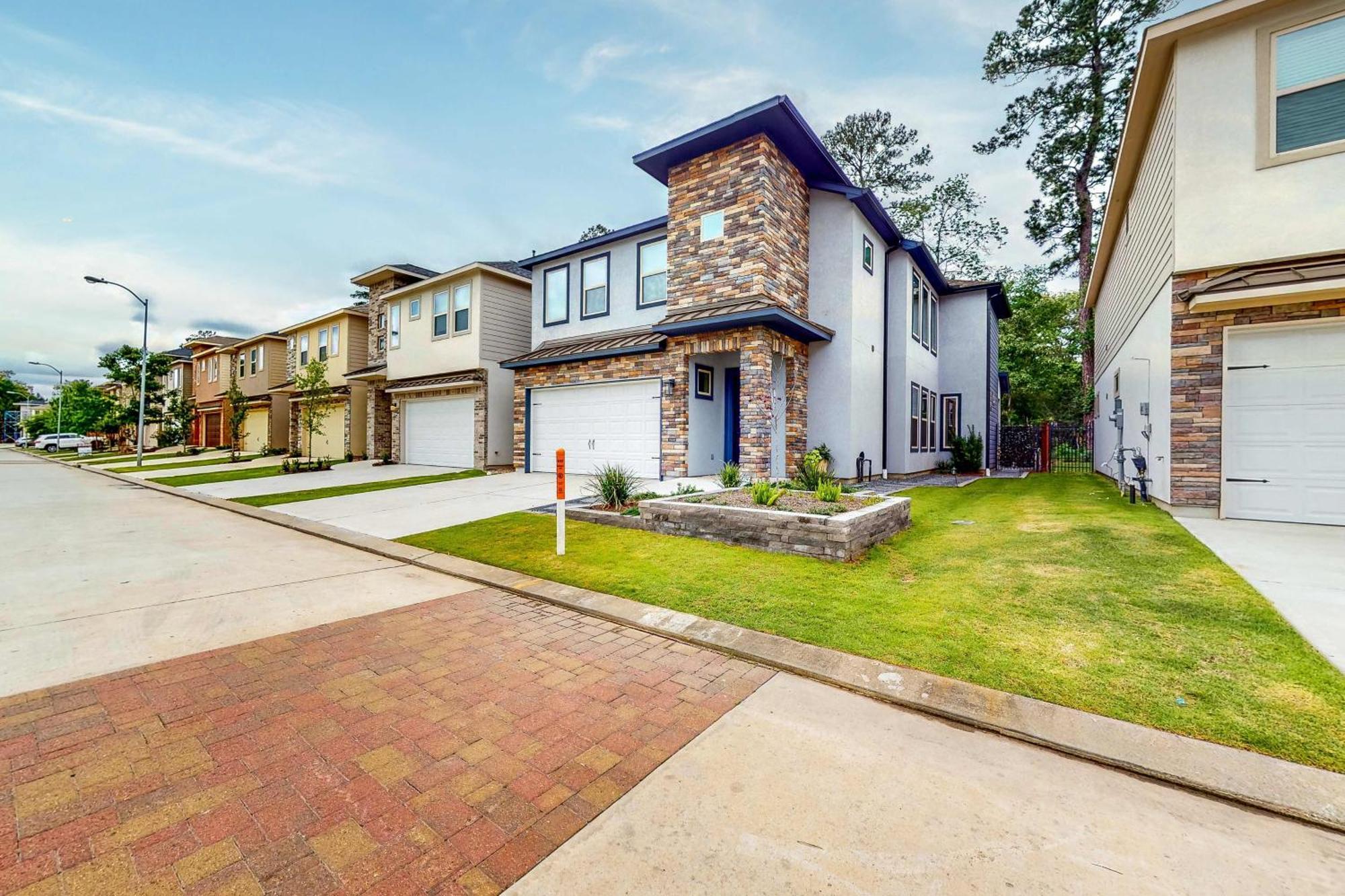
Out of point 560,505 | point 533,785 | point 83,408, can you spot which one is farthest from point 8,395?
point 533,785

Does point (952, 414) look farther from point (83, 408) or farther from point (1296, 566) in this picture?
point (83, 408)

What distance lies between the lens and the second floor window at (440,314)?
17531 millimetres

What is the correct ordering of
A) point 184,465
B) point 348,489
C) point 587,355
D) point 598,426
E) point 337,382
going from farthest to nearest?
point 337,382
point 184,465
point 598,426
point 587,355
point 348,489

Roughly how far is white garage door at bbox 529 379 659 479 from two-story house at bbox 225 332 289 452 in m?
18.3

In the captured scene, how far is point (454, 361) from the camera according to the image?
1711cm

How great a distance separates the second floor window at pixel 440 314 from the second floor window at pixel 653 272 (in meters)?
7.64

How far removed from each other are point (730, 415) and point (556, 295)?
636cm

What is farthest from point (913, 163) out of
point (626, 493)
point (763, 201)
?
point (626, 493)

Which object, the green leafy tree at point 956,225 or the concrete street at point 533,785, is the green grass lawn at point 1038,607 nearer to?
the concrete street at point 533,785

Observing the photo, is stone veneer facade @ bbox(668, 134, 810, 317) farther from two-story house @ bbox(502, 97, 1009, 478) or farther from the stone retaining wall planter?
the stone retaining wall planter

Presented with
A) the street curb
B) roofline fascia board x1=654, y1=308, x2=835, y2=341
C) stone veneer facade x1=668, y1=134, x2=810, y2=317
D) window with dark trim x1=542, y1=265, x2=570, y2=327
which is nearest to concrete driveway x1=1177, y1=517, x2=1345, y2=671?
the street curb

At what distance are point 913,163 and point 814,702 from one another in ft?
91.9

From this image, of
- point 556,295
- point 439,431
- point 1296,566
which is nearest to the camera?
point 1296,566

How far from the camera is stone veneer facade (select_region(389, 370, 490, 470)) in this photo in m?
16.0
